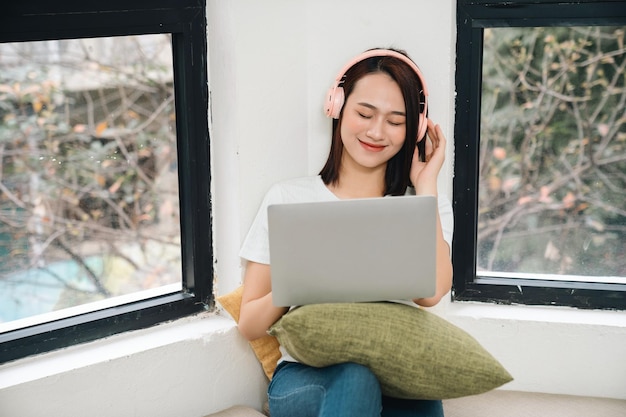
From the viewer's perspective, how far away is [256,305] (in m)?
1.78

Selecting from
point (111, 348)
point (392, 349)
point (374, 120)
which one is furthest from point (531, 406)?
point (111, 348)

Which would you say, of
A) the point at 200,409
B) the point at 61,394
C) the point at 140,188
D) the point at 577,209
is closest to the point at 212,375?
the point at 200,409

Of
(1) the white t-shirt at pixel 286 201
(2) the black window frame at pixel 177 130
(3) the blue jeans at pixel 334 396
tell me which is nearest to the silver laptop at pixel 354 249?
(3) the blue jeans at pixel 334 396

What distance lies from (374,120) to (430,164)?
7.8 inches

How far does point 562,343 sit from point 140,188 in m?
1.23

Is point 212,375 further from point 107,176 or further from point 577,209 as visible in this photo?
point 577,209

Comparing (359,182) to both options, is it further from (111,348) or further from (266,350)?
(111,348)

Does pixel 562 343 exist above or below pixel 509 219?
below

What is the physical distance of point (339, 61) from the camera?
1.98m

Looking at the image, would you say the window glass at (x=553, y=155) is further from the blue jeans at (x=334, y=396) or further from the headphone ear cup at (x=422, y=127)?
the blue jeans at (x=334, y=396)

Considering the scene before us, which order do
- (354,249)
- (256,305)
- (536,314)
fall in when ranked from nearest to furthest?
(354,249), (256,305), (536,314)

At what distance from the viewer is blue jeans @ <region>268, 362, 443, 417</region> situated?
149 cm

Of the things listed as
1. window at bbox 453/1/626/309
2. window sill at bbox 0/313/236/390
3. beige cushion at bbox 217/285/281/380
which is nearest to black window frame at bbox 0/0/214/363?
window sill at bbox 0/313/236/390

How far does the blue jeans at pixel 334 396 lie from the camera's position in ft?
4.90
